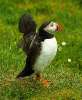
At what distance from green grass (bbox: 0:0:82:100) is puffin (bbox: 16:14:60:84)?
0.39 m

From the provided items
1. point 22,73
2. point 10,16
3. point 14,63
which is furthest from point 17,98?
point 10,16

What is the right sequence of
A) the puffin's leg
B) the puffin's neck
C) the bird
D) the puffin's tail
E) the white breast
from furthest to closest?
the puffin's leg < the puffin's tail < the bird < the puffin's neck < the white breast

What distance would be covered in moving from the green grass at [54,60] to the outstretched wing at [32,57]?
0.24 meters

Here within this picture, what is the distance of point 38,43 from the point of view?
332 inches

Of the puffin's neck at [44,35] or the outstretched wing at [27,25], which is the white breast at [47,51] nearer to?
the puffin's neck at [44,35]

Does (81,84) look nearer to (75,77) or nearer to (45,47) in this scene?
(75,77)

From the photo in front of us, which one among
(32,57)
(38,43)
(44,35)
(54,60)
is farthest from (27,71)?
(54,60)

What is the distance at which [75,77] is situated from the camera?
31.3 ft

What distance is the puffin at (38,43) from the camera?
836 cm

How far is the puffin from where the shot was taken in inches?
329

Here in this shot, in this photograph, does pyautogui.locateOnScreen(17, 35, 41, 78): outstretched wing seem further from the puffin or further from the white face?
the white face

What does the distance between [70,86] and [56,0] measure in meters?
6.87

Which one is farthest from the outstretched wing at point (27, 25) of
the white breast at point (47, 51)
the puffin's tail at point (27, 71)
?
the puffin's tail at point (27, 71)

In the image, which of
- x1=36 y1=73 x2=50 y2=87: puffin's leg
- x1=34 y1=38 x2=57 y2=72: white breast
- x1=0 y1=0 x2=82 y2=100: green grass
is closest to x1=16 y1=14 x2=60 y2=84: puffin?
x1=34 y1=38 x2=57 y2=72: white breast
